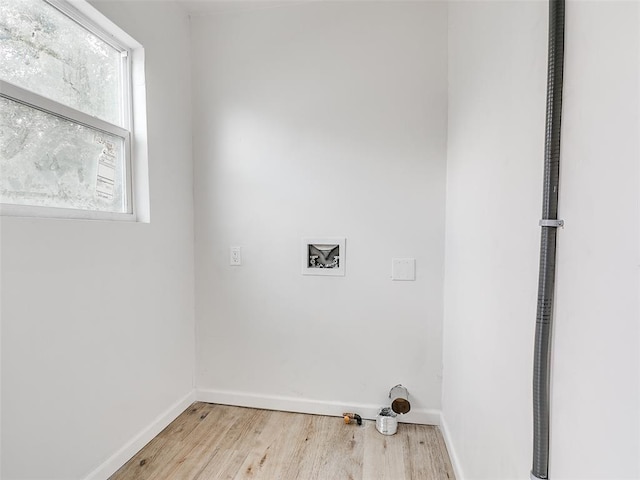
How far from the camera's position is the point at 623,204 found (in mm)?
516

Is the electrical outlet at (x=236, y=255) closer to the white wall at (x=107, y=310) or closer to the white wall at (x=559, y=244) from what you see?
the white wall at (x=107, y=310)

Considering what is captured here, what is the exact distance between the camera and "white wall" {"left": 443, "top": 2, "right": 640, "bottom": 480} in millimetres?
518

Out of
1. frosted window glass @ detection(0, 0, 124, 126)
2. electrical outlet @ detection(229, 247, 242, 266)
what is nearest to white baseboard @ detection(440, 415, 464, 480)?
electrical outlet @ detection(229, 247, 242, 266)

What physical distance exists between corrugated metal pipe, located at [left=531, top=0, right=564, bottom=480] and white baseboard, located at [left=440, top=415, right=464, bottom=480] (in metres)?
0.89

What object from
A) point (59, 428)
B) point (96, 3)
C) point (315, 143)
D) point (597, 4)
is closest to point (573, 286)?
point (597, 4)

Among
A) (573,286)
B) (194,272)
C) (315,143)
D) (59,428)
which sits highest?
(315,143)

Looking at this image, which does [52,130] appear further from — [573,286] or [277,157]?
[573,286]

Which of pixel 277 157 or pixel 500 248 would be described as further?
pixel 277 157

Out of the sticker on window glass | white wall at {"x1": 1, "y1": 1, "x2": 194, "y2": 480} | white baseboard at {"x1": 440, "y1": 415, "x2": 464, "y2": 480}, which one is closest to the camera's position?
white wall at {"x1": 1, "y1": 1, "x2": 194, "y2": 480}

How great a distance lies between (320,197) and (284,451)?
1.42 meters

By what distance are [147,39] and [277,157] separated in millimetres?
926

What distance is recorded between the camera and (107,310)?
58.4 inches

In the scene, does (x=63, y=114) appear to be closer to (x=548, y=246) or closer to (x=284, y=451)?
(x=548, y=246)

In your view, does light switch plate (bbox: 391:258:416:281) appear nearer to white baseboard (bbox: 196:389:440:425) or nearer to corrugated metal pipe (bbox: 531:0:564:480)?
white baseboard (bbox: 196:389:440:425)
